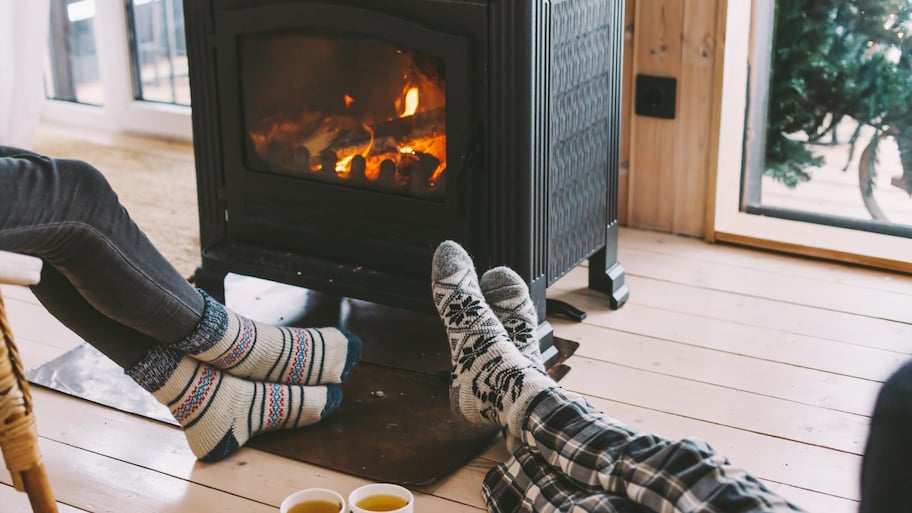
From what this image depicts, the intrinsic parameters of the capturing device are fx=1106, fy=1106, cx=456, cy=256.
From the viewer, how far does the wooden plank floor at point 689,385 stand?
1677mm

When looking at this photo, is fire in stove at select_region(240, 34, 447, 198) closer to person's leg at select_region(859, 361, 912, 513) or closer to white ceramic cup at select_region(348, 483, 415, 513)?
white ceramic cup at select_region(348, 483, 415, 513)

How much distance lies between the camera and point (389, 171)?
2008mm

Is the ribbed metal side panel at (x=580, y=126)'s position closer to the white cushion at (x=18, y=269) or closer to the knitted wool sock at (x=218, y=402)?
the knitted wool sock at (x=218, y=402)

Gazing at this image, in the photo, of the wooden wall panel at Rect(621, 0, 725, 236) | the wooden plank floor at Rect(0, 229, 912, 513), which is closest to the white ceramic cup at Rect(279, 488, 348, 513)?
Result: the wooden plank floor at Rect(0, 229, 912, 513)

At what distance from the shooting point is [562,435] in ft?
4.95

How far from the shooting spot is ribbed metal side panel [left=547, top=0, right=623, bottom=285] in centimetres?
195

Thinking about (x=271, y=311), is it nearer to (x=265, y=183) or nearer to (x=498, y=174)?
(x=265, y=183)

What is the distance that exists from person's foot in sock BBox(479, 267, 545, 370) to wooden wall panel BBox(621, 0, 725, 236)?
0.83 metres

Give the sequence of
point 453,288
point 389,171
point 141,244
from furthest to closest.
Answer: point 389,171 < point 453,288 < point 141,244

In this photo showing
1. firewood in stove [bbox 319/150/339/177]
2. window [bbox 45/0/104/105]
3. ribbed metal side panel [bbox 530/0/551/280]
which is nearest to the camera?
ribbed metal side panel [bbox 530/0/551/280]

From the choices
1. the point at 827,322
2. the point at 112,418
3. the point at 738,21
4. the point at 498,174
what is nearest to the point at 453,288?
the point at 498,174

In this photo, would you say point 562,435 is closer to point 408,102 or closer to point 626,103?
point 408,102

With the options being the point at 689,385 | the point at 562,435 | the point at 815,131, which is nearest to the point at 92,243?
the point at 562,435

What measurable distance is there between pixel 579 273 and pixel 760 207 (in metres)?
0.48
